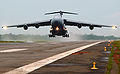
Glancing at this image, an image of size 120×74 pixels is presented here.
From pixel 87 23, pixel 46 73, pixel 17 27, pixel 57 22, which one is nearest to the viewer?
pixel 46 73

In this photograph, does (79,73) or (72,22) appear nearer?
(79,73)

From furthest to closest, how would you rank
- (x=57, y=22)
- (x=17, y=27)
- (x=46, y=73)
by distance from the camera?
(x=17, y=27) < (x=57, y=22) < (x=46, y=73)

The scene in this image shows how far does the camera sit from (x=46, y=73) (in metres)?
11.3

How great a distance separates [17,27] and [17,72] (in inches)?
2290

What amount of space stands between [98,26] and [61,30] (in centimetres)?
1568

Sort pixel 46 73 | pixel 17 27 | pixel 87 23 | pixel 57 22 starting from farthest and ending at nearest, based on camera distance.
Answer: pixel 17 27 < pixel 87 23 < pixel 57 22 < pixel 46 73

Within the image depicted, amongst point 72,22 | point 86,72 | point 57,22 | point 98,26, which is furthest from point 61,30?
point 86,72

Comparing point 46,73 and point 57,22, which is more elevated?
point 57,22

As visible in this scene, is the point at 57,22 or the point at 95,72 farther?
the point at 57,22

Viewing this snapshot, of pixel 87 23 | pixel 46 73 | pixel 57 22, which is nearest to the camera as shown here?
pixel 46 73

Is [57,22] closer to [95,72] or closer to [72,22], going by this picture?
[72,22]

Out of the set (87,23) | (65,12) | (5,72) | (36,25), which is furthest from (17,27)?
(5,72)

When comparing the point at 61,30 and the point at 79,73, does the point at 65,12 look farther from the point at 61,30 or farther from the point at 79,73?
the point at 79,73

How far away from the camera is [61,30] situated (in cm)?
5584
